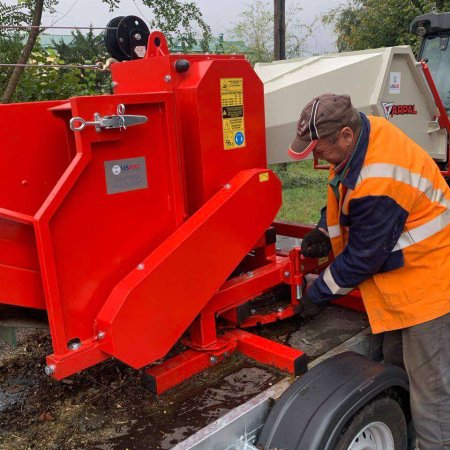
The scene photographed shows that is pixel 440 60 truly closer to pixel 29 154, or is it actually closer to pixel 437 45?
pixel 437 45

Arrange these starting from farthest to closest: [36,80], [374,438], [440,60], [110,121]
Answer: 1. [36,80]
2. [440,60]
3. [374,438]
4. [110,121]

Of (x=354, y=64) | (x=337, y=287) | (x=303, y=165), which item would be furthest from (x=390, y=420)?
(x=303, y=165)

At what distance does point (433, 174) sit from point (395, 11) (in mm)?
16327

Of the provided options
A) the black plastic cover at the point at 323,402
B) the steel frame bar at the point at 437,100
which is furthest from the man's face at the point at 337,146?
the steel frame bar at the point at 437,100

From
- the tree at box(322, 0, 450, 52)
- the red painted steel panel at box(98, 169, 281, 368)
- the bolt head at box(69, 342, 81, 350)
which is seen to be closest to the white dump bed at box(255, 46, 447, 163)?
the red painted steel panel at box(98, 169, 281, 368)

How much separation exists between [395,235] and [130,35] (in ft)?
5.06

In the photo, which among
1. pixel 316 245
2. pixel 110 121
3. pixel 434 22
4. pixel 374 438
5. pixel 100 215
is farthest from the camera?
pixel 434 22

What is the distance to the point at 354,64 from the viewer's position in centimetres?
289

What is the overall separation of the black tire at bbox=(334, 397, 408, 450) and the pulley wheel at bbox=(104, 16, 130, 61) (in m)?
1.97

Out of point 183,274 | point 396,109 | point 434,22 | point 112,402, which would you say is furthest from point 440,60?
point 112,402

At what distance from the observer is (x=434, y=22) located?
5199mm

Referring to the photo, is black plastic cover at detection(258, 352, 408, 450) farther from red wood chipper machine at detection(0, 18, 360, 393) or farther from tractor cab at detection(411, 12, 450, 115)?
tractor cab at detection(411, 12, 450, 115)

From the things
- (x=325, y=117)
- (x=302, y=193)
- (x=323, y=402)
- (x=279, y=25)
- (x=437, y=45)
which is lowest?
(x=302, y=193)

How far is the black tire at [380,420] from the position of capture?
2.09 metres
